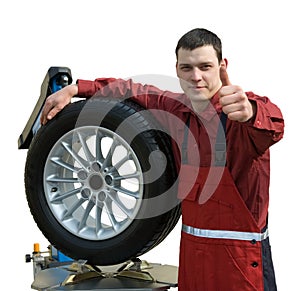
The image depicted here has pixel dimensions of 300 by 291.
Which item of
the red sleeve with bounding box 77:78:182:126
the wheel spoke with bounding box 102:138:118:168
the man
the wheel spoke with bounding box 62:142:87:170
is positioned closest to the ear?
the man

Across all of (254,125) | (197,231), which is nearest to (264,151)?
(254,125)

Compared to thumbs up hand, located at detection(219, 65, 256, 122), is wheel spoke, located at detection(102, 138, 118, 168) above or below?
below

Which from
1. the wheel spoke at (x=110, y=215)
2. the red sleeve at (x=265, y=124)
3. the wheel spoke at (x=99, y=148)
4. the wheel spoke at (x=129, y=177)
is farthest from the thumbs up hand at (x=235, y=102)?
the wheel spoke at (x=110, y=215)

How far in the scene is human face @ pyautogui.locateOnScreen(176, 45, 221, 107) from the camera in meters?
3.12

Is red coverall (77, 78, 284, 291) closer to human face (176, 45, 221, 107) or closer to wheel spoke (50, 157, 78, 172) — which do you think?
human face (176, 45, 221, 107)

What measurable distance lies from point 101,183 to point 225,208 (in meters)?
0.73

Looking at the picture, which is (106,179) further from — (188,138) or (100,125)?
(188,138)

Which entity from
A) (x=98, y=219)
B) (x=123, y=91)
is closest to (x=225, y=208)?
(x=98, y=219)

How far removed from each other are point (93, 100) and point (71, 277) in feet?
3.23

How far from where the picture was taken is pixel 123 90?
3.53m

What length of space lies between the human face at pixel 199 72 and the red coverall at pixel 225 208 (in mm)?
85

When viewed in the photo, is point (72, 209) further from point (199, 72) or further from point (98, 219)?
point (199, 72)

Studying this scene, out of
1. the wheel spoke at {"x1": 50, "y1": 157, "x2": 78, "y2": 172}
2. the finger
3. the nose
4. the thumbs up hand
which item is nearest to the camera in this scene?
the thumbs up hand

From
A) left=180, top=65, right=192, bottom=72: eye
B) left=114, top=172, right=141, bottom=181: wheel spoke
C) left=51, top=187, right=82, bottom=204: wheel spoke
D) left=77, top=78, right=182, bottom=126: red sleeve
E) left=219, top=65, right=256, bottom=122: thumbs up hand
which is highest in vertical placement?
left=180, top=65, right=192, bottom=72: eye
